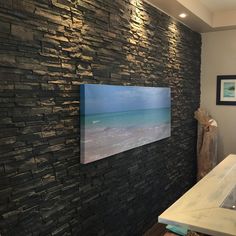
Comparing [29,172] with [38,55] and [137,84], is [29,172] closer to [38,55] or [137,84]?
[38,55]

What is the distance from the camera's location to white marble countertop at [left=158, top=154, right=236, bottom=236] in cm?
162

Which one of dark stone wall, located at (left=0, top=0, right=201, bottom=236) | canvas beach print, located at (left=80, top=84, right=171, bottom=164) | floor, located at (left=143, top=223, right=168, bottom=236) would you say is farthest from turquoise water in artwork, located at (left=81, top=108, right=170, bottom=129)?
floor, located at (left=143, top=223, right=168, bottom=236)

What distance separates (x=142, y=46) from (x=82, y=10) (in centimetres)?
97

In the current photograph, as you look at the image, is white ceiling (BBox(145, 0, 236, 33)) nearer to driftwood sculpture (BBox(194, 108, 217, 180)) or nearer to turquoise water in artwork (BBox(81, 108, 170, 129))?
turquoise water in artwork (BBox(81, 108, 170, 129))

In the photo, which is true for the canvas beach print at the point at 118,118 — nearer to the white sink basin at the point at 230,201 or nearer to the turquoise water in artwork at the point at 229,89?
the white sink basin at the point at 230,201

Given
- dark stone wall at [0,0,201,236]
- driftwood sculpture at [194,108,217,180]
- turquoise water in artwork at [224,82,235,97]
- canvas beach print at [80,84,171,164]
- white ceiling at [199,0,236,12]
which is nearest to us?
dark stone wall at [0,0,201,236]

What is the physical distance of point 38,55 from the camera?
1749mm

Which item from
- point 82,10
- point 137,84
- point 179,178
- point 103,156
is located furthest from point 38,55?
point 179,178

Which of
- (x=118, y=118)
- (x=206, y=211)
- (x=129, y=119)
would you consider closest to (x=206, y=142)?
(x=129, y=119)

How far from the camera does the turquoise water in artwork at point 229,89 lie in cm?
436

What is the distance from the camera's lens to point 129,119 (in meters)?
2.66

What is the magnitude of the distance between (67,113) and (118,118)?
60 centimetres

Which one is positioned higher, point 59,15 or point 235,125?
point 59,15

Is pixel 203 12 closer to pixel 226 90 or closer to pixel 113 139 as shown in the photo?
pixel 226 90
